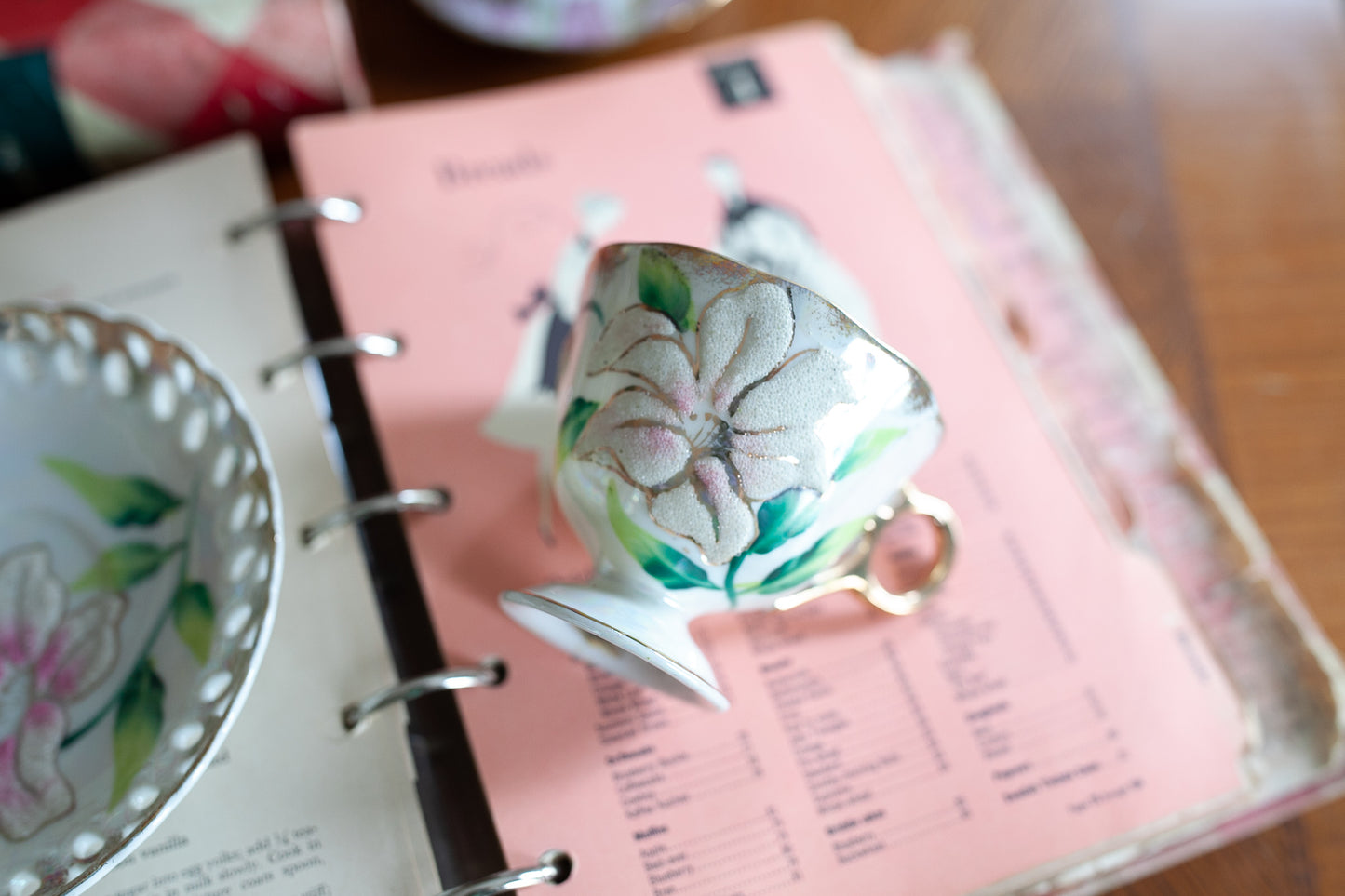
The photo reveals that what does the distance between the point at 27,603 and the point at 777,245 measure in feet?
0.98

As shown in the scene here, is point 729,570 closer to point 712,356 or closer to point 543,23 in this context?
point 712,356

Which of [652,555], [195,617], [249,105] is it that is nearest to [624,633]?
[652,555]

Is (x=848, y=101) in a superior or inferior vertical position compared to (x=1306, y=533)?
superior

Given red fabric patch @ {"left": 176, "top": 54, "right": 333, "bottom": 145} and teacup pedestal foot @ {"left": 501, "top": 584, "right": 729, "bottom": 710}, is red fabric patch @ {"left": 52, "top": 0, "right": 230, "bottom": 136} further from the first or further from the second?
teacup pedestal foot @ {"left": 501, "top": 584, "right": 729, "bottom": 710}

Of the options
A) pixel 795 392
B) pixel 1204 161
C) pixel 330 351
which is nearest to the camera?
pixel 795 392

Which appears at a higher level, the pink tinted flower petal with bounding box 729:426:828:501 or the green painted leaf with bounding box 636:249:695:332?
the green painted leaf with bounding box 636:249:695:332

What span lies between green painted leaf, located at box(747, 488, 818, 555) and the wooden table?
238 millimetres

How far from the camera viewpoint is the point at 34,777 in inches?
11.4

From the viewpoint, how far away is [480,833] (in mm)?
318

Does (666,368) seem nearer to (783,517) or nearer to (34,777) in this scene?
(783,517)

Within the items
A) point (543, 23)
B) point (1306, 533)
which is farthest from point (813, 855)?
point (543, 23)

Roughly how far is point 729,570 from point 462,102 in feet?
0.85

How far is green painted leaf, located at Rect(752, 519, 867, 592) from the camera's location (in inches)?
11.5

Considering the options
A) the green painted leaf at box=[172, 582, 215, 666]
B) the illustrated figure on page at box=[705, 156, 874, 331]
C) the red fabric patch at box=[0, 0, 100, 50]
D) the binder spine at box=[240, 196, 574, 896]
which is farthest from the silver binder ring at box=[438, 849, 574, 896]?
the red fabric patch at box=[0, 0, 100, 50]
